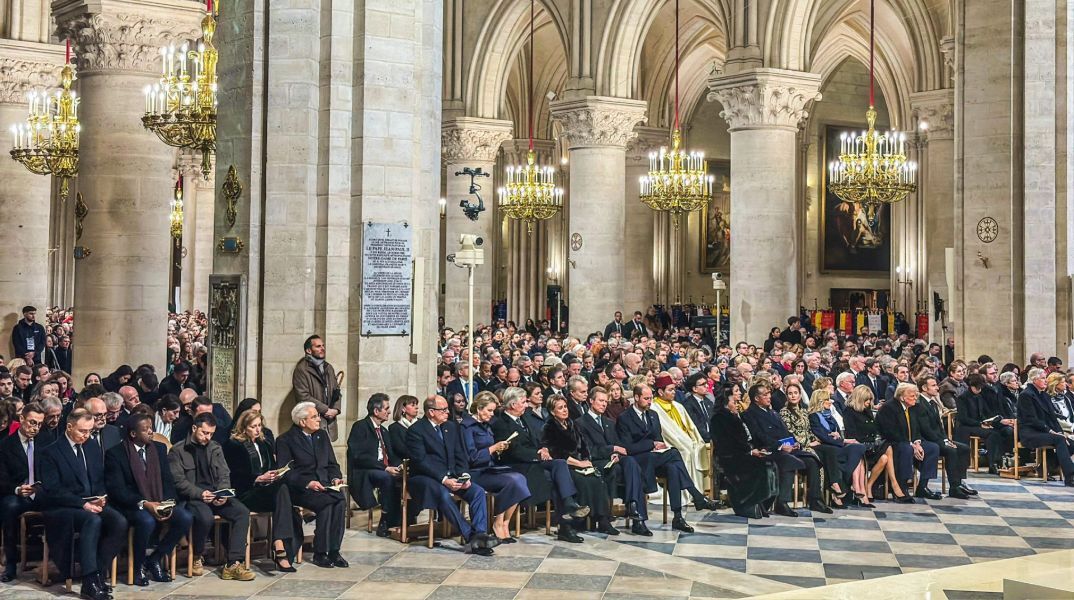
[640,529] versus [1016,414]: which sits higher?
[1016,414]

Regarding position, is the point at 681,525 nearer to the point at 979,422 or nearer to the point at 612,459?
the point at 612,459

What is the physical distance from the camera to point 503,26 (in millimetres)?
24141

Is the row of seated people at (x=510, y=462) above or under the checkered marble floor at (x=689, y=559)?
above

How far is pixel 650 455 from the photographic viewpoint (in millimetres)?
9555

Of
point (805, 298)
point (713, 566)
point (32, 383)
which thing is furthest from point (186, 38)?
point (805, 298)

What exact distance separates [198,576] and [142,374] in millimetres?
4243

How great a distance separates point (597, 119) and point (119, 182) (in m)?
10.2

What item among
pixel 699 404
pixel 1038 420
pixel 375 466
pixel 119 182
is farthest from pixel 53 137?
pixel 1038 420

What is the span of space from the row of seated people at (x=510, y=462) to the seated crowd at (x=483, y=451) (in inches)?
0.6

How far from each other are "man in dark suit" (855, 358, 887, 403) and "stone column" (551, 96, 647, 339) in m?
8.49

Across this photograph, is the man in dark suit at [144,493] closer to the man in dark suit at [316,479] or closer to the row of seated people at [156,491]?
the row of seated people at [156,491]

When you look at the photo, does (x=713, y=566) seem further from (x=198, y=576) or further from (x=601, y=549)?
(x=198, y=576)

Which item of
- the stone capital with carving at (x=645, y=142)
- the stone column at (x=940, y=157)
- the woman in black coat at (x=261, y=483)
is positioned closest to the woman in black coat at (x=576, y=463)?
the woman in black coat at (x=261, y=483)

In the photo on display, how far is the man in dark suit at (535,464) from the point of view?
895 centimetres
